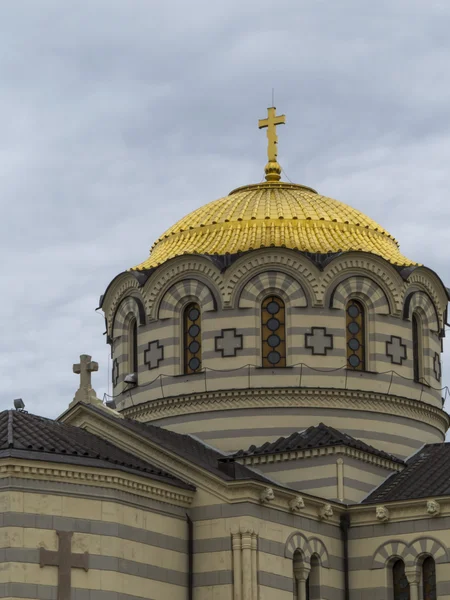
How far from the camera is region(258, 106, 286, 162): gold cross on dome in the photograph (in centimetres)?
4600

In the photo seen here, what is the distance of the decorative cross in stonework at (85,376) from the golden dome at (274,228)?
4.96 meters

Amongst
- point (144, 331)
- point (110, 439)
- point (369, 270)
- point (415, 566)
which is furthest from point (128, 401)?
point (415, 566)

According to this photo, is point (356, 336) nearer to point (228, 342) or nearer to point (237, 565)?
point (228, 342)

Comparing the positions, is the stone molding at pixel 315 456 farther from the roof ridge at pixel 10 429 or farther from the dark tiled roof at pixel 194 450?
the roof ridge at pixel 10 429

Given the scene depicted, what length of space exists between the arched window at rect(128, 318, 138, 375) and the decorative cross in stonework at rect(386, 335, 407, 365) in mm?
6890

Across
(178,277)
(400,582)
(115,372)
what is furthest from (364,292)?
(400,582)

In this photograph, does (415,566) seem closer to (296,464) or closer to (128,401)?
(296,464)

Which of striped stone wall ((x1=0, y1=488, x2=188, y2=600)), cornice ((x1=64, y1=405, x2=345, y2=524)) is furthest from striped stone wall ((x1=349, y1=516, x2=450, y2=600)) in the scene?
striped stone wall ((x1=0, y1=488, x2=188, y2=600))

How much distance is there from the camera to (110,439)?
1497 inches

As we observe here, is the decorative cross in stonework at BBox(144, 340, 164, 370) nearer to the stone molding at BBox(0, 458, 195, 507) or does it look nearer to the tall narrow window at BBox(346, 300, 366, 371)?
the tall narrow window at BBox(346, 300, 366, 371)

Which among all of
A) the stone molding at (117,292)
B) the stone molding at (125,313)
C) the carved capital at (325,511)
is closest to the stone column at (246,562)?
the carved capital at (325,511)

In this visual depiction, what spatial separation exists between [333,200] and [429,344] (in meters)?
4.98

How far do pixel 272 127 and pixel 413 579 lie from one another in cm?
1536

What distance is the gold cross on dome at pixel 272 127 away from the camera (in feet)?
151
